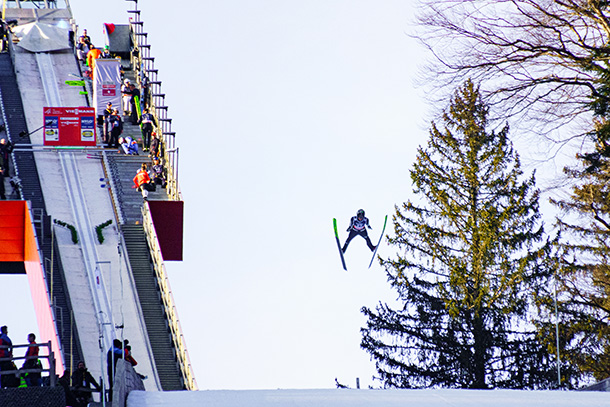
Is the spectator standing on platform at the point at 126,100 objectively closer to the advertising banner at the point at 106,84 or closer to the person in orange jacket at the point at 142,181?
the advertising banner at the point at 106,84

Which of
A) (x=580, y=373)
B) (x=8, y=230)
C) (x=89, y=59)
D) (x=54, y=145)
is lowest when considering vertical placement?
(x=580, y=373)

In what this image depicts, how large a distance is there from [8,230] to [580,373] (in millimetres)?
14339

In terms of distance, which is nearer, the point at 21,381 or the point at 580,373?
the point at 21,381

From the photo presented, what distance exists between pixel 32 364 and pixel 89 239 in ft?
44.1

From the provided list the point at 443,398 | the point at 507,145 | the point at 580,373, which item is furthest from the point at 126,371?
the point at 507,145

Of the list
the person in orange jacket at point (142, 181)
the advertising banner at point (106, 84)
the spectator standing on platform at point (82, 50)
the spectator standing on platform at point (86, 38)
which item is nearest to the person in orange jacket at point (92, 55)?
the spectator standing on platform at point (82, 50)

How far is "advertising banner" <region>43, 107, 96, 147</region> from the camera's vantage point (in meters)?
29.9

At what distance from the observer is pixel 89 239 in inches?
1181

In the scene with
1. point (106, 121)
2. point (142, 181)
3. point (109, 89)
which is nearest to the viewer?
point (142, 181)

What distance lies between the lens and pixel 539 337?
27953 millimetres

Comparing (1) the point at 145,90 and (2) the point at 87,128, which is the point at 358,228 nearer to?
(2) the point at 87,128

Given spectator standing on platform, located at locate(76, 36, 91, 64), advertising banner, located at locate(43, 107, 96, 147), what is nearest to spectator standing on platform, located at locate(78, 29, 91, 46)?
spectator standing on platform, located at locate(76, 36, 91, 64)

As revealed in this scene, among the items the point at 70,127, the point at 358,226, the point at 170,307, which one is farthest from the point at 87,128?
the point at 358,226

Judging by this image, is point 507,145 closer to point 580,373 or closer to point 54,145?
point 580,373
